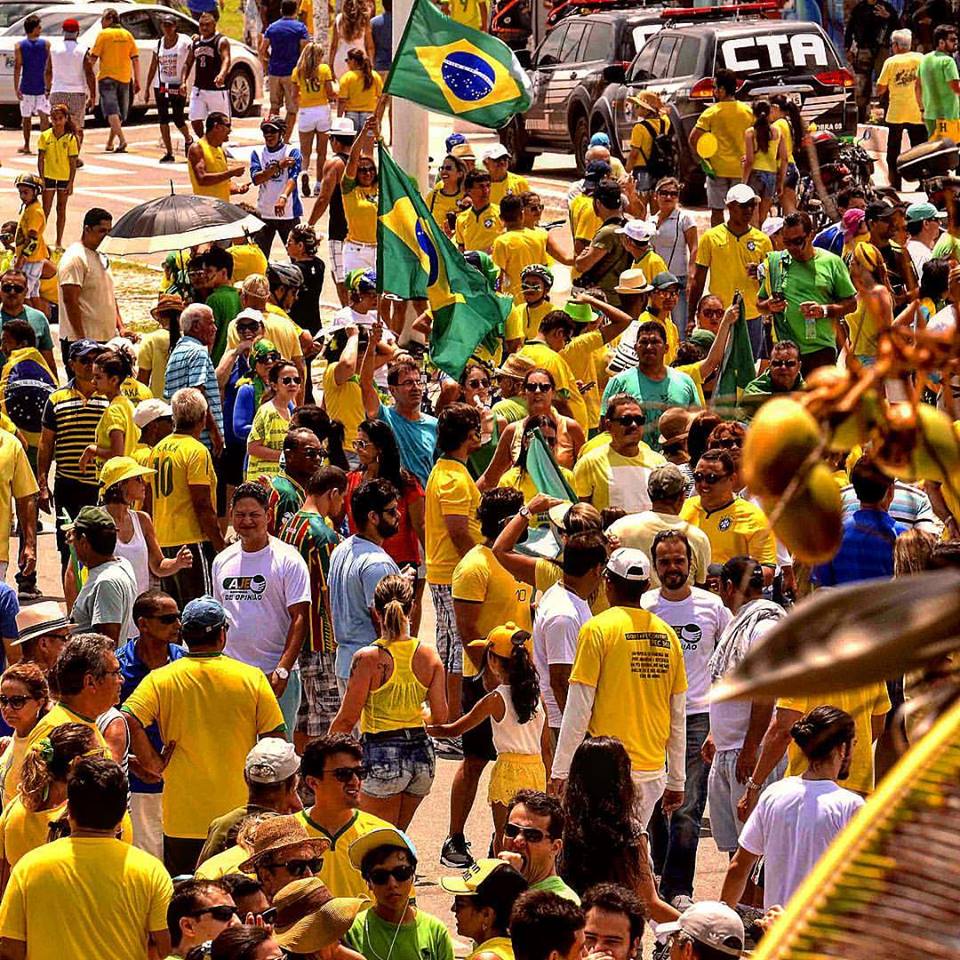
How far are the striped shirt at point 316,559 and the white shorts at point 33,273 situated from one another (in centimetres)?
845

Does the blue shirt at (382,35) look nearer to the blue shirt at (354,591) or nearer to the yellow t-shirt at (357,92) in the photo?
the yellow t-shirt at (357,92)

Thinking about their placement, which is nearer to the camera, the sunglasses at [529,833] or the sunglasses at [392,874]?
the sunglasses at [392,874]

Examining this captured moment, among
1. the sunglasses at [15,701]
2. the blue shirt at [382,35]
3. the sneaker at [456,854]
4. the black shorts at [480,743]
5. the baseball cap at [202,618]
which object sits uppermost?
the blue shirt at [382,35]

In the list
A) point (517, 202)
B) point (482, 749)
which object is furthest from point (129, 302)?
point (482, 749)

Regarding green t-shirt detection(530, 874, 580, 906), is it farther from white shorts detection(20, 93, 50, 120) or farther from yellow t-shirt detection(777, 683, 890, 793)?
white shorts detection(20, 93, 50, 120)

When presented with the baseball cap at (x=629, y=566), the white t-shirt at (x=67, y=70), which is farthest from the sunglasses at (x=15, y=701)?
the white t-shirt at (x=67, y=70)

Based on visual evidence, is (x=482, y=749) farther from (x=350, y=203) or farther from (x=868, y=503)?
(x=350, y=203)

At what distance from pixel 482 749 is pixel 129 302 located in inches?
563

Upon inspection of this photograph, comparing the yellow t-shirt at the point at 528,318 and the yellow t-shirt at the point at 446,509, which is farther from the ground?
the yellow t-shirt at the point at 528,318

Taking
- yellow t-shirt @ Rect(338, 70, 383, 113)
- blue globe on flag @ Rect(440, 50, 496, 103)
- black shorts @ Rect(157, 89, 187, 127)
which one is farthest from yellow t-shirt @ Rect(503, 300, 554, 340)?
black shorts @ Rect(157, 89, 187, 127)

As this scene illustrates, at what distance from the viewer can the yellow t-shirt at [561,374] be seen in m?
11.0

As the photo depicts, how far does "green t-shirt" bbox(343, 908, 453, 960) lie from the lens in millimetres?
5879

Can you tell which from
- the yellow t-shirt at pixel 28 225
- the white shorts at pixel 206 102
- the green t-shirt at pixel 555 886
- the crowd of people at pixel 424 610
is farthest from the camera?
the white shorts at pixel 206 102

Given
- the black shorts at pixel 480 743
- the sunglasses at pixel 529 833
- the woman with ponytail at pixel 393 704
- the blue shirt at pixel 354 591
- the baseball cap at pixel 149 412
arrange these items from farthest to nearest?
the baseball cap at pixel 149 412
the blue shirt at pixel 354 591
the black shorts at pixel 480 743
the woman with ponytail at pixel 393 704
the sunglasses at pixel 529 833
